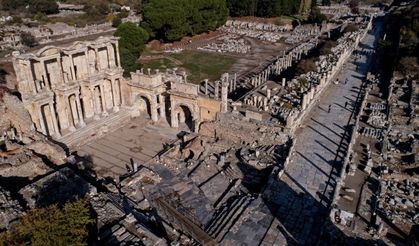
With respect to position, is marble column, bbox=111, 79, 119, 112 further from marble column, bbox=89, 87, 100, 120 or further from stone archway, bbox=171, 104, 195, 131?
stone archway, bbox=171, 104, 195, 131

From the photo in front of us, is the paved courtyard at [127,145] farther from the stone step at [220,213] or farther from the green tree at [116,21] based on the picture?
the green tree at [116,21]

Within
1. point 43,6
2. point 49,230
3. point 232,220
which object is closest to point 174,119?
point 232,220

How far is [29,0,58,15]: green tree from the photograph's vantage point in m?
81.8

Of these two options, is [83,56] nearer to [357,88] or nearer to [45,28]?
[357,88]

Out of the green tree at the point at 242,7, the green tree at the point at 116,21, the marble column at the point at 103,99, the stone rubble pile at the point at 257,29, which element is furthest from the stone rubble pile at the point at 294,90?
the green tree at the point at 116,21

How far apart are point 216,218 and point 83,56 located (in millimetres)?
19469

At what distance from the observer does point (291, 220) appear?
19234 mm

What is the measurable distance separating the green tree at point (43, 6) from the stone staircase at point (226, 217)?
257 feet

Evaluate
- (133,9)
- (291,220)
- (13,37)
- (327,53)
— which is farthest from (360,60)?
(133,9)

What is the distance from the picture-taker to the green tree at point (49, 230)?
12938mm

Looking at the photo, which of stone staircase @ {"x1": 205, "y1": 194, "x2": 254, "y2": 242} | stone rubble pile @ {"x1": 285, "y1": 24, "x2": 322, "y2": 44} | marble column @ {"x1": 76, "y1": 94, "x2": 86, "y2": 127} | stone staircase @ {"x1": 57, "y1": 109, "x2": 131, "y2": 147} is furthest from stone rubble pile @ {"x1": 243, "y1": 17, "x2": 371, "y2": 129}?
stone rubble pile @ {"x1": 285, "y1": 24, "x2": 322, "y2": 44}

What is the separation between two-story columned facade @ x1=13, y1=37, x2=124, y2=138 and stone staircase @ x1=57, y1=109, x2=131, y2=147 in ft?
1.97

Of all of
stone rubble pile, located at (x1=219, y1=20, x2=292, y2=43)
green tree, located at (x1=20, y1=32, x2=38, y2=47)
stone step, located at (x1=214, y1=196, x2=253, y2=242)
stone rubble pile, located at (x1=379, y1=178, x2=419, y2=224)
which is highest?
green tree, located at (x1=20, y1=32, x2=38, y2=47)

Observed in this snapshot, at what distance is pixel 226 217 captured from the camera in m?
19.5
